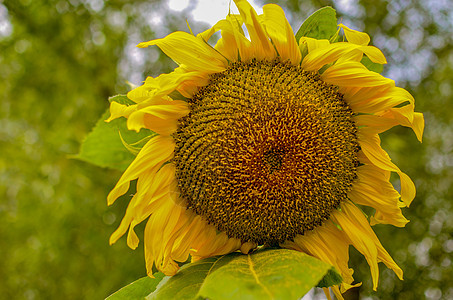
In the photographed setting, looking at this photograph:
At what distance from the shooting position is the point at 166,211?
2.50ft

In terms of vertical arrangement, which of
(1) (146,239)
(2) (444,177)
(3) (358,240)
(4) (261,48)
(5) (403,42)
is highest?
(4) (261,48)

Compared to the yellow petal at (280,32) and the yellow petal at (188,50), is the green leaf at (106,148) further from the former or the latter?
the yellow petal at (280,32)

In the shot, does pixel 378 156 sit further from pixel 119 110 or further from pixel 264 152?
pixel 119 110

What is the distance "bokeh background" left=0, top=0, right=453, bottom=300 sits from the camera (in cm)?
231

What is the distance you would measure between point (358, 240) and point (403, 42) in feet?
6.73

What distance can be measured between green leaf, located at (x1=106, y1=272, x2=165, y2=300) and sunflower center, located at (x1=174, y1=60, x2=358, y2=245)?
0.19 m

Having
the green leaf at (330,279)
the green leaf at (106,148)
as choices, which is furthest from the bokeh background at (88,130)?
the green leaf at (330,279)

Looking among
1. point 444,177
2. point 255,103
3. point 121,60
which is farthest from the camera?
point 121,60

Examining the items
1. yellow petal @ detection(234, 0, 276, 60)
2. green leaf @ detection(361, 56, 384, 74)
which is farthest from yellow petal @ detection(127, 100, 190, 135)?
green leaf @ detection(361, 56, 384, 74)

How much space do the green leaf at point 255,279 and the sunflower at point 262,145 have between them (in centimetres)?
8

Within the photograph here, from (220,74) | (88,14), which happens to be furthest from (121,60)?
(220,74)

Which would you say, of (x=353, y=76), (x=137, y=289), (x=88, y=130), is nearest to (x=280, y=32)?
(x=353, y=76)

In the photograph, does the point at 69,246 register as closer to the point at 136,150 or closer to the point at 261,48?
the point at 136,150

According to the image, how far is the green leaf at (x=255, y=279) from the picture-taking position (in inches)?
18.1
